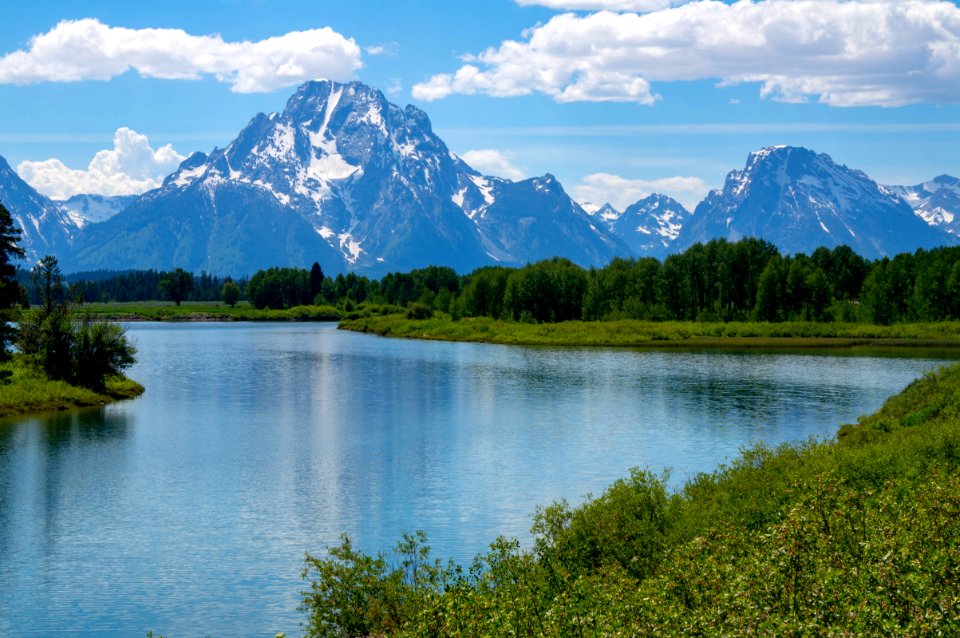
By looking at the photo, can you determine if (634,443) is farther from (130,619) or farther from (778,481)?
(130,619)

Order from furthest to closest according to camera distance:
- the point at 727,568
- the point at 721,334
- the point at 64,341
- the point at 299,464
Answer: the point at 721,334 → the point at 64,341 → the point at 299,464 → the point at 727,568

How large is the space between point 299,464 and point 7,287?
4194 cm

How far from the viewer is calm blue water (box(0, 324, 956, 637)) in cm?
3219

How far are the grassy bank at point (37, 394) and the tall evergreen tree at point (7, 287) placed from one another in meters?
3.06

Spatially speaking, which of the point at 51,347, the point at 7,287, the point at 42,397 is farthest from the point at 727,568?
the point at 7,287

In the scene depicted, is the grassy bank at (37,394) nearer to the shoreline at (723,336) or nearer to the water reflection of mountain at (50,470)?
the water reflection of mountain at (50,470)

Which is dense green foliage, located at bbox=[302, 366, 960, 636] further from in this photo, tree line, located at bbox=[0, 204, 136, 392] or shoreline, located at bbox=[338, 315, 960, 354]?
shoreline, located at bbox=[338, 315, 960, 354]

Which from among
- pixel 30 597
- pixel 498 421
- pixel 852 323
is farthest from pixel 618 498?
pixel 852 323

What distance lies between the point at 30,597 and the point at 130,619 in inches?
169

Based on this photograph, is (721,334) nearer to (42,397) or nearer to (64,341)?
(64,341)

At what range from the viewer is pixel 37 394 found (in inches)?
2894

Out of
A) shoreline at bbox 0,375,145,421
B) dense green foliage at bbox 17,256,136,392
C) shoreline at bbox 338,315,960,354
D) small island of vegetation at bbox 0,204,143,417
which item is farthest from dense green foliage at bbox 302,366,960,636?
shoreline at bbox 338,315,960,354

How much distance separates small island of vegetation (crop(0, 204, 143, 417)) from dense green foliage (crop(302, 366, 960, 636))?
52.4m

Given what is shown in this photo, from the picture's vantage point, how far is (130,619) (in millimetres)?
29297
